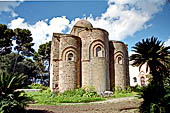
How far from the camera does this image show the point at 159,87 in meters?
9.19

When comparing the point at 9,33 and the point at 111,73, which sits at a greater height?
the point at 9,33

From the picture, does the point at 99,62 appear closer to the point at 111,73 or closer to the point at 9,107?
the point at 111,73

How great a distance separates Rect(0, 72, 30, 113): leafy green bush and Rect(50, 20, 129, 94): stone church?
426 inches

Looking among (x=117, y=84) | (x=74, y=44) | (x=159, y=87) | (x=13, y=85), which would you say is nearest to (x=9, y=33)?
(x=74, y=44)

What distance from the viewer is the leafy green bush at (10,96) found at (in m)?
7.96

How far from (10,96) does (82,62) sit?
13.2 metres

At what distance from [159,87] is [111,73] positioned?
13.9 metres

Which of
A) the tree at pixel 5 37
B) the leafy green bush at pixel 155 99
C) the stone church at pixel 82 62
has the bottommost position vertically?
the leafy green bush at pixel 155 99

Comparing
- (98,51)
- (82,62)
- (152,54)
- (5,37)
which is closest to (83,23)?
(98,51)

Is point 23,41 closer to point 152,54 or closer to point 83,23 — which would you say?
point 83,23

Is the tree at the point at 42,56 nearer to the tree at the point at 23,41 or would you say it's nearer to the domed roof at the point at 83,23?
the tree at the point at 23,41

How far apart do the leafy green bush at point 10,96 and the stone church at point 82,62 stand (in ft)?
35.5

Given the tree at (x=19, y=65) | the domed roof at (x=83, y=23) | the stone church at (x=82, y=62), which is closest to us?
the stone church at (x=82, y=62)

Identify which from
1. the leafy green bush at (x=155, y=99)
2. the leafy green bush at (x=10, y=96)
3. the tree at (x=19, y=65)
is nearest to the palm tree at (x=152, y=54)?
the leafy green bush at (x=155, y=99)
